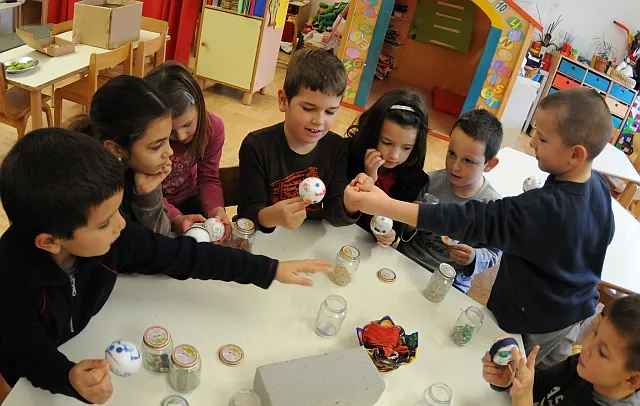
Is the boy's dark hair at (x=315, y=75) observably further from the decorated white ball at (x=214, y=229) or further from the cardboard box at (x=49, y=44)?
the cardboard box at (x=49, y=44)

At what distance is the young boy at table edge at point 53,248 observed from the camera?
36.0 inches

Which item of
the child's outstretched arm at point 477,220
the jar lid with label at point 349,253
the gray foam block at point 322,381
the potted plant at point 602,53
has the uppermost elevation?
the potted plant at point 602,53

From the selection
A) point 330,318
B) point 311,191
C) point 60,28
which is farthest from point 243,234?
point 60,28

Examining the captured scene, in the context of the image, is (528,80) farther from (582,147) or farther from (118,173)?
(118,173)

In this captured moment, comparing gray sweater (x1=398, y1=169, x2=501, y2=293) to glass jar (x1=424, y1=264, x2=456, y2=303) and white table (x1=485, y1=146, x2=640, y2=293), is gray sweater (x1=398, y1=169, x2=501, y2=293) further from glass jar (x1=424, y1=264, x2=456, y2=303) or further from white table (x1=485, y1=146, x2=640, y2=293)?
white table (x1=485, y1=146, x2=640, y2=293)

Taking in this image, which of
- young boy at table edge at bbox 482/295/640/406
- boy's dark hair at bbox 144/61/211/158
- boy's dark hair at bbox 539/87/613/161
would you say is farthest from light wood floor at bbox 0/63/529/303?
young boy at table edge at bbox 482/295/640/406

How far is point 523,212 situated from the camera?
1.35m

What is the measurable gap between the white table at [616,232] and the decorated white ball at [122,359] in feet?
5.99

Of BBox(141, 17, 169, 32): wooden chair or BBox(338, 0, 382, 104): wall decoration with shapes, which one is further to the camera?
BBox(338, 0, 382, 104): wall decoration with shapes

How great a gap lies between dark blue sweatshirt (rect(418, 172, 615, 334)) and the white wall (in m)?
4.48

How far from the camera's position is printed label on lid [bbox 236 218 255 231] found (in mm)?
1466

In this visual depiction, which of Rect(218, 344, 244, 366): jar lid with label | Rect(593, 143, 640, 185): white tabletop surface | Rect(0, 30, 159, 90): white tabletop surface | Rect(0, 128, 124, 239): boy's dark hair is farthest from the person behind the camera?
Rect(593, 143, 640, 185): white tabletop surface

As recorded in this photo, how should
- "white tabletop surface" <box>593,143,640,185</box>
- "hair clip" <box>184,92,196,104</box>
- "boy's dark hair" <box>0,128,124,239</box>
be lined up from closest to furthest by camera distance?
"boy's dark hair" <box>0,128,124,239</box> → "hair clip" <box>184,92,196,104</box> → "white tabletop surface" <box>593,143,640,185</box>

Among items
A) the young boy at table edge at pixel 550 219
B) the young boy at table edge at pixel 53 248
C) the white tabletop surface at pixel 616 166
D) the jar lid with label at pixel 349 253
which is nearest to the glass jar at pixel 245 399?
the young boy at table edge at pixel 53 248
